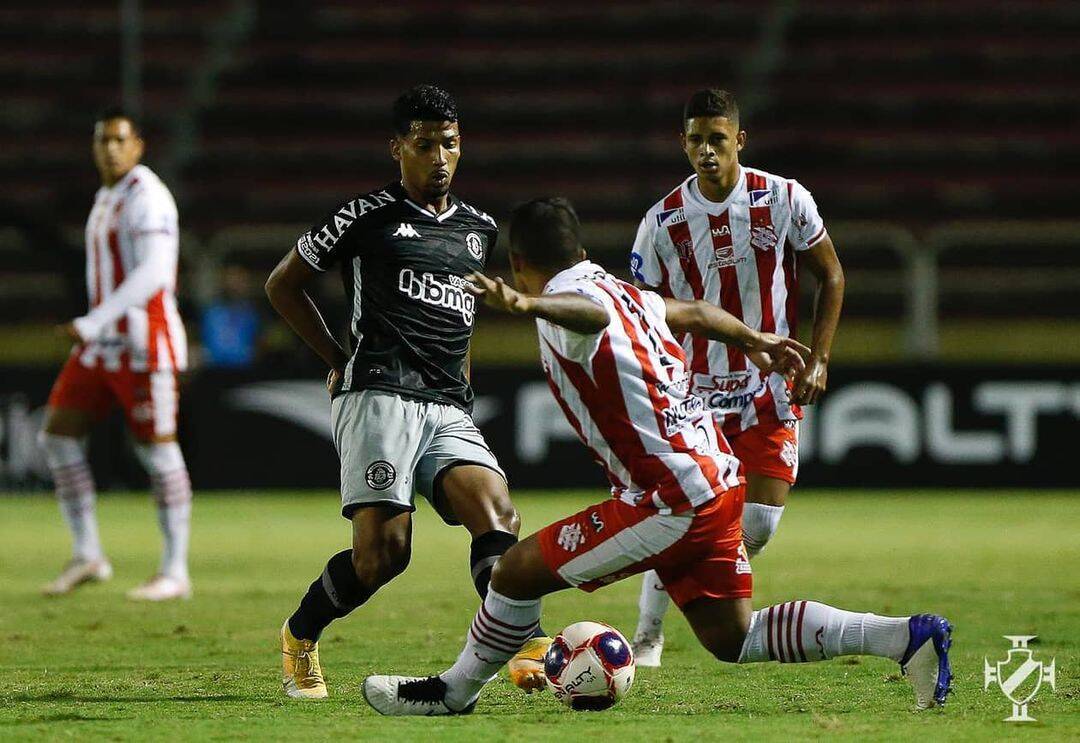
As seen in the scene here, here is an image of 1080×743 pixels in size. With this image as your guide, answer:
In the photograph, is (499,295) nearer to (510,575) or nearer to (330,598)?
(510,575)

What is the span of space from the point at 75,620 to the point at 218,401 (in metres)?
7.38

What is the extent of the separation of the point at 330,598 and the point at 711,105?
2274mm

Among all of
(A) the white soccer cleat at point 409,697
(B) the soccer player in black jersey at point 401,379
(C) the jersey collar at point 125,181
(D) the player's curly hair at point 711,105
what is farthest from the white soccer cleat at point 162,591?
(D) the player's curly hair at point 711,105

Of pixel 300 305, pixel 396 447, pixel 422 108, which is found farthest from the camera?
pixel 300 305

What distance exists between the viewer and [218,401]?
15602mm

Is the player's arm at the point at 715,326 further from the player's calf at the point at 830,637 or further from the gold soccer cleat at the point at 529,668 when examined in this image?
the gold soccer cleat at the point at 529,668

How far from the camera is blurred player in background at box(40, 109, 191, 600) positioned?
9.19 m

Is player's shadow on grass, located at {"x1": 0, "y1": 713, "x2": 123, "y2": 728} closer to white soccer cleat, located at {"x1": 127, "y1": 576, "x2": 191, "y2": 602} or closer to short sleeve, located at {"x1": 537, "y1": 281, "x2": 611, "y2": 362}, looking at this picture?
short sleeve, located at {"x1": 537, "y1": 281, "x2": 611, "y2": 362}

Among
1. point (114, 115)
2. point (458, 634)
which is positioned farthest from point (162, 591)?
point (114, 115)

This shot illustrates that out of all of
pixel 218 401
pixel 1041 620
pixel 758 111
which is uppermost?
pixel 758 111

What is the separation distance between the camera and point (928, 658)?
17.5 ft

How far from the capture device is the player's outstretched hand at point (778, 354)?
18.4 feet

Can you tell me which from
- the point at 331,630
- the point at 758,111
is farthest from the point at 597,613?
the point at 758,111

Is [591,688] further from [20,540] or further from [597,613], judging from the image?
[20,540]
